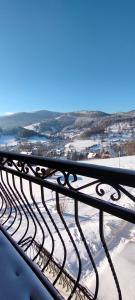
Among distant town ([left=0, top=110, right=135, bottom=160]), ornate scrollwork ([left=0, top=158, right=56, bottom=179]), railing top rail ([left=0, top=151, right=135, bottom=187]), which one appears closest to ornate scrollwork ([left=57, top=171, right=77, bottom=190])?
railing top rail ([left=0, top=151, right=135, bottom=187])

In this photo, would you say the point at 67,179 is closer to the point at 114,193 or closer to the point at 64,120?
the point at 114,193

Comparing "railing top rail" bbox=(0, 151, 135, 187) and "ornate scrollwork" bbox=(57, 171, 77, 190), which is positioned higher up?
"railing top rail" bbox=(0, 151, 135, 187)

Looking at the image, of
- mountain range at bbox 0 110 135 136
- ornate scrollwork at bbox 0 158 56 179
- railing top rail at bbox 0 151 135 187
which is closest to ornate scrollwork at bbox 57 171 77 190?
railing top rail at bbox 0 151 135 187

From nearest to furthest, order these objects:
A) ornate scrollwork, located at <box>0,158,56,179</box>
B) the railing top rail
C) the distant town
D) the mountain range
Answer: the railing top rail, ornate scrollwork, located at <box>0,158,56,179</box>, the distant town, the mountain range

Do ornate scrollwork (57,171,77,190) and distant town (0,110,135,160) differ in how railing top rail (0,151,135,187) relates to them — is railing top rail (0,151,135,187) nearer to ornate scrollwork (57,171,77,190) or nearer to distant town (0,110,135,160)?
ornate scrollwork (57,171,77,190)

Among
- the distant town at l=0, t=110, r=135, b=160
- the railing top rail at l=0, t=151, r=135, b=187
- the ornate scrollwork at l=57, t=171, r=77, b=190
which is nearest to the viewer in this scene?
the railing top rail at l=0, t=151, r=135, b=187

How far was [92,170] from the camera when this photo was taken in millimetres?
855

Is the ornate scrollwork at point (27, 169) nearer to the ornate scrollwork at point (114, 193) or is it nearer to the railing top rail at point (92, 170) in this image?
the railing top rail at point (92, 170)

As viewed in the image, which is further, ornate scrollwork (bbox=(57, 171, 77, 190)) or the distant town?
the distant town

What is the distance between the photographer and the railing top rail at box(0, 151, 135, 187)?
2.40 feet

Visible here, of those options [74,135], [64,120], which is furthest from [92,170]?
[64,120]

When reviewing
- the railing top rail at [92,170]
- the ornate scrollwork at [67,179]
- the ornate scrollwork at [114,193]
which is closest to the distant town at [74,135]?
the railing top rail at [92,170]

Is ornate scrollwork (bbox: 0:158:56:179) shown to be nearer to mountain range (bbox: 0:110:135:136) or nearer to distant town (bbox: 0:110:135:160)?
distant town (bbox: 0:110:135:160)

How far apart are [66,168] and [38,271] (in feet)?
1.91
